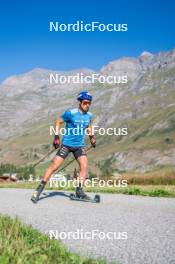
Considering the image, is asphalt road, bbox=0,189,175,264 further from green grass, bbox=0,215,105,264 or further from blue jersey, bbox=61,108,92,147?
blue jersey, bbox=61,108,92,147

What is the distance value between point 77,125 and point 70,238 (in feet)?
17.9

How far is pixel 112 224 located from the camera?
8375 millimetres

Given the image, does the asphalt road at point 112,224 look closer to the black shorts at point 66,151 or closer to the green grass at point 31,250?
the green grass at point 31,250

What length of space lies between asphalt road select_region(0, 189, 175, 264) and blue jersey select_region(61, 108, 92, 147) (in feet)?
A: 5.13

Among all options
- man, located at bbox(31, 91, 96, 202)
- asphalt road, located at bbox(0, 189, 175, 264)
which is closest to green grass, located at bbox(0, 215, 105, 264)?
asphalt road, located at bbox(0, 189, 175, 264)

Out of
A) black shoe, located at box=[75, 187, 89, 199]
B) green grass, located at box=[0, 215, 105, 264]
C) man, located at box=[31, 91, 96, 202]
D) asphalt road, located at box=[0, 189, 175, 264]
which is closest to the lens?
green grass, located at box=[0, 215, 105, 264]

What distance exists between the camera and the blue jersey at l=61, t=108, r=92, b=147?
40.1 feet

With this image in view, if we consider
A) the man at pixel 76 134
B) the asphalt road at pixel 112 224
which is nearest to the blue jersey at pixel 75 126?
the man at pixel 76 134

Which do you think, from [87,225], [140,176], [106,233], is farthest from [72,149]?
[140,176]

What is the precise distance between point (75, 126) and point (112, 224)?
4413mm

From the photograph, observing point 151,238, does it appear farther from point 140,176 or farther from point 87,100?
A: point 140,176

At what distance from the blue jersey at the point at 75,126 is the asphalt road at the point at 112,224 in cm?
156

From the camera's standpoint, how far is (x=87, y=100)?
12.1m

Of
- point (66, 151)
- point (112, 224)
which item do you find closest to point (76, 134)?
point (66, 151)
